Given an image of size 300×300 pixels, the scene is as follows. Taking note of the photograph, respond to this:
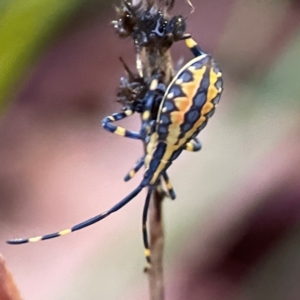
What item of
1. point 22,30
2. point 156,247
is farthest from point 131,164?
point 156,247

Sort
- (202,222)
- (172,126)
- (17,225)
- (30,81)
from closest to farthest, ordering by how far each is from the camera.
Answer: (172,126) → (202,222) → (17,225) → (30,81)

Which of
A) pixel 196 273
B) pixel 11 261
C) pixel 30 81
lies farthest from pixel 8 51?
pixel 196 273

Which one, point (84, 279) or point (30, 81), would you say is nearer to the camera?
point (84, 279)

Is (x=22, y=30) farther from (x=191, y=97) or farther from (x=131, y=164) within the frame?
(x=191, y=97)

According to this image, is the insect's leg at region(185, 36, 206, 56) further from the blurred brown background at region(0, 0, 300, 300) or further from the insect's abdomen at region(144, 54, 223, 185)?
the blurred brown background at region(0, 0, 300, 300)

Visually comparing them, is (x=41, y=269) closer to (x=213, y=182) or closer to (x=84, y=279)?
(x=84, y=279)

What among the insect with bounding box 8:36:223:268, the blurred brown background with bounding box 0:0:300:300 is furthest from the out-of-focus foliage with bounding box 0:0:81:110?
the insect with bounding box 8:36:223:268
